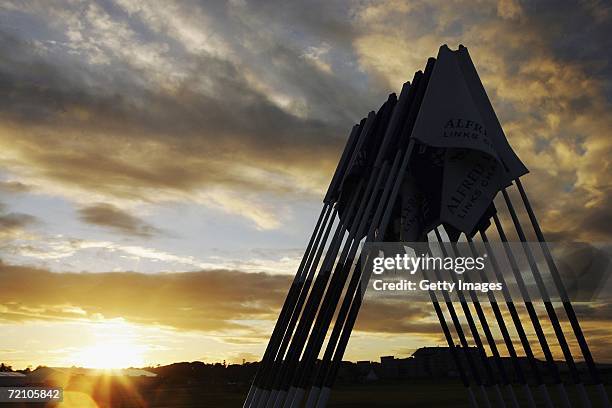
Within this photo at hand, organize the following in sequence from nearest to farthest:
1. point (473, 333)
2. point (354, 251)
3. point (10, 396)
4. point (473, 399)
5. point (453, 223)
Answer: point (354, 251) → point (453, 223) → point (473, 333) → point (473, 399) → point (10, 396)

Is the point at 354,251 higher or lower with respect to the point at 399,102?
lower

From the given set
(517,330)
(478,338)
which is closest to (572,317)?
(517,330)

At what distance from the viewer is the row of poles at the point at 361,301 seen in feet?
35.6

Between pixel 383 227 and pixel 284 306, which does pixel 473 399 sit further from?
pixel 383 227

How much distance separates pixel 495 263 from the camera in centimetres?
1237

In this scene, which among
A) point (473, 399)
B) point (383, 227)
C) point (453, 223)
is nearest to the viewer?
point (383, 227)

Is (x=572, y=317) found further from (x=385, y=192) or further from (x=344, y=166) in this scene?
(x=344, y=166)

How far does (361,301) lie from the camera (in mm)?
10789

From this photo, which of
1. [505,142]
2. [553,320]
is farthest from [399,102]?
[553,320]

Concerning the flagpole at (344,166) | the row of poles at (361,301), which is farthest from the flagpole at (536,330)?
the flagpole at (344,166)

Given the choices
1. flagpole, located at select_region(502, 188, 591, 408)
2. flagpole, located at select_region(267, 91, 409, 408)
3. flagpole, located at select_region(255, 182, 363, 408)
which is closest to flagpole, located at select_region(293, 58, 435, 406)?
flagpole, located at select_region(267, 91, 409, 408)

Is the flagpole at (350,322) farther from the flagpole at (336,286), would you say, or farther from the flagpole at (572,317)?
the flagpole at (572,317)

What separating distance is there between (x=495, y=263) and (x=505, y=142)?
2.21 meters

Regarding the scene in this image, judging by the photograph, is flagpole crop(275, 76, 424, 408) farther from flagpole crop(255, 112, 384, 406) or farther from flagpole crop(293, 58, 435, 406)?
flagpole crop(255, 112, 384, 406)
